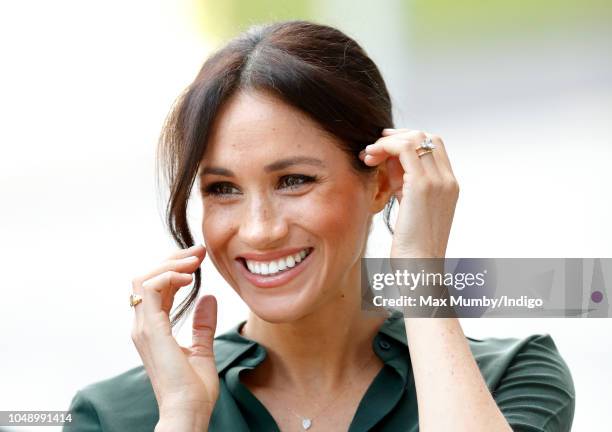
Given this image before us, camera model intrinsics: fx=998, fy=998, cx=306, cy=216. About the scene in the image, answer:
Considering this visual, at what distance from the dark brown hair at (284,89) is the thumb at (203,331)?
0.07 m

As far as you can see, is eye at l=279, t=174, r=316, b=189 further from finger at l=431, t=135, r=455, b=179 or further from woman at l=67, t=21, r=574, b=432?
finger at l=431, t=135, r=455, b=179

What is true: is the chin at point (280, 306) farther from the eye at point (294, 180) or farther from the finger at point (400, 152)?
the finger at point (400, 152)

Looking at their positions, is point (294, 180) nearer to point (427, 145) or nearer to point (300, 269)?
point (300, 269)

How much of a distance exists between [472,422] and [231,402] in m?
0.65

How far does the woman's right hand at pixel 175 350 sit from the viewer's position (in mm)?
2293

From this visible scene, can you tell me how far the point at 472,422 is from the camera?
2180 mm

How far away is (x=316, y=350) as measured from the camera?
264 centimetres

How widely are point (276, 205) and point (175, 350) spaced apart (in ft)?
1.37

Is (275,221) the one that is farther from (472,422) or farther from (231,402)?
(472,422)

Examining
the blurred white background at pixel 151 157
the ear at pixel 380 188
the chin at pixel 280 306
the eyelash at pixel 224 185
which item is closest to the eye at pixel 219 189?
the eyelash at pixel 224 185

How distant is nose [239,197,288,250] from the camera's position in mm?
2363

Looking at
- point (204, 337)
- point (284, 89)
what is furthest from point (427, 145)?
point (204, 337)

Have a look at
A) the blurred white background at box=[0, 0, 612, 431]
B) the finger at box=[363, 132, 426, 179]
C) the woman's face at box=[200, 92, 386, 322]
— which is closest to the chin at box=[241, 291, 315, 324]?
the woman's face at box=[200, 92, 386, 322]

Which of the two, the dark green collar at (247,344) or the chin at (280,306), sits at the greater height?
the chin at (280,306)
